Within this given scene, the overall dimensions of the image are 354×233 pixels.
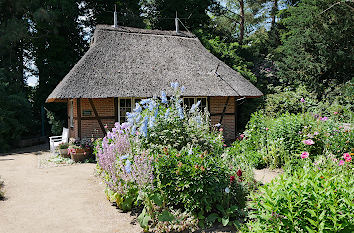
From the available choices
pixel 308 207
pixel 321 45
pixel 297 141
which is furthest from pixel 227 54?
pixel 308 207

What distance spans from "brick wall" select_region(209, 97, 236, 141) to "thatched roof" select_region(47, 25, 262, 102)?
850mm

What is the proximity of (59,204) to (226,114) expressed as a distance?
8304 millimetres

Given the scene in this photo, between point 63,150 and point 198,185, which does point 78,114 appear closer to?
point 63,150

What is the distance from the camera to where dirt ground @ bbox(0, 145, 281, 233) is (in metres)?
3.76

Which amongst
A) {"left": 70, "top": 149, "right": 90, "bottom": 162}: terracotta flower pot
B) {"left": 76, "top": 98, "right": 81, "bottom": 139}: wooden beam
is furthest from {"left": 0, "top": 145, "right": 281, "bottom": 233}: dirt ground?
{"left": 76, "top": 98, "right": 81, "bottom": 139}: wooden beam

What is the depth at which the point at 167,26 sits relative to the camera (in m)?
18.3

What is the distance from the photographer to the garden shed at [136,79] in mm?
9539

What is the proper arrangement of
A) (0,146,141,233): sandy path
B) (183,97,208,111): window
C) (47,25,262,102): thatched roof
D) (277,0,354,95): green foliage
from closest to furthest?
(0,146,141,233): sandy path
(47,25,262,102): thatched roof
(183,97,208,111): window
(277,0,354,95): green foliage

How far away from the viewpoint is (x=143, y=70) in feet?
34.7

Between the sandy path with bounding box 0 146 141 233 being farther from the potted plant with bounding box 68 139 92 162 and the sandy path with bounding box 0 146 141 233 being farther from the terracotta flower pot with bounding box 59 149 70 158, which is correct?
the terracotta flower pot with bounding box 59 149 70 158

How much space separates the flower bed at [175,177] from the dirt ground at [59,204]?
1.34 feet

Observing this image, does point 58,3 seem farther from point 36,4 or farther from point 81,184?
point 81,184

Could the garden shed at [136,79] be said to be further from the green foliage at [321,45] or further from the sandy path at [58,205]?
the green foliage at [321,45]

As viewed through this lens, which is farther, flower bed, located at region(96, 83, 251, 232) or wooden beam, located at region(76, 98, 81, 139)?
wooden beam, located at region(76, 98, 81, 139)
